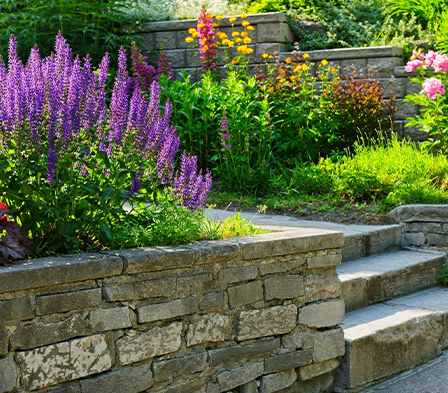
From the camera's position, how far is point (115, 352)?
103 inches

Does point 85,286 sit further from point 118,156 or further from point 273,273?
point 273,273

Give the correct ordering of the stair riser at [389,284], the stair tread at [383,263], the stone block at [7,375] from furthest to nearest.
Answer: the stair tread at [383,263] < the stair riser at [389,284] < the stone block at [7,375]

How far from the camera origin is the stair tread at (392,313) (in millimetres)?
3568

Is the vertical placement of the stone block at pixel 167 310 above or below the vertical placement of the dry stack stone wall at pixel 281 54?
below

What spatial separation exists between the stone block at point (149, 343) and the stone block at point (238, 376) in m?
0.33

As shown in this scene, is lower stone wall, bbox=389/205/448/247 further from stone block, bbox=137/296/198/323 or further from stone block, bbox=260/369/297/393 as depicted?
stone block, bbox=137/296/198/323

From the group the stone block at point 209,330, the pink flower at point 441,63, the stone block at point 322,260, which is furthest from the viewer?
the pink flower at point 441,63

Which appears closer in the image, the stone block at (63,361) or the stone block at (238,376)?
the stone block at (63,361)

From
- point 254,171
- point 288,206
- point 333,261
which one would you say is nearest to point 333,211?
point 288,206

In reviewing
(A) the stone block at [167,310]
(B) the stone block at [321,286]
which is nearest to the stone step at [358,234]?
(B) the stone block at [321,286]

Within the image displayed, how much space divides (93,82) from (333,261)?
4.93 feet

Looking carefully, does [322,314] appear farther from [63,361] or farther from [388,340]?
[63,361]

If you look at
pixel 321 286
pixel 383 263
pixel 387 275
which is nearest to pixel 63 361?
pixel 321 286

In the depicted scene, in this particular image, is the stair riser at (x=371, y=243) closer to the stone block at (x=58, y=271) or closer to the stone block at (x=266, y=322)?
the stone block at (x=266, y=322)
